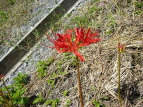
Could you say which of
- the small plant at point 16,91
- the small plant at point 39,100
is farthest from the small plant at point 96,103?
the small plant at point 16,91

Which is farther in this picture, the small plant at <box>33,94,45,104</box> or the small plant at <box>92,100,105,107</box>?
the small plant at <box>33,94,45,104</box>

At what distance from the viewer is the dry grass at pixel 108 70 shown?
1.72m

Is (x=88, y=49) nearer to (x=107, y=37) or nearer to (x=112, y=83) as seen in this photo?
(x=107, y=37)

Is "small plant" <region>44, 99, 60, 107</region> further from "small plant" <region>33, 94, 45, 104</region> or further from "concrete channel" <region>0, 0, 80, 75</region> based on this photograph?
"concrete channel" <region>0, 0, 80, 75</region>

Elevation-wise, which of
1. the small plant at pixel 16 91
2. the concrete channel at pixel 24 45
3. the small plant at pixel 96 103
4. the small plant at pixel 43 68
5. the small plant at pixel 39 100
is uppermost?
the concrete channel at pixel 24 45

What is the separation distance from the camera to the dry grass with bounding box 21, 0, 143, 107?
5.65ft

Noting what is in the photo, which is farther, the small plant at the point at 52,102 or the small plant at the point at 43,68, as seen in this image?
the small plant at the point at 43,68

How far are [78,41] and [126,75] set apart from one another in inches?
36.0

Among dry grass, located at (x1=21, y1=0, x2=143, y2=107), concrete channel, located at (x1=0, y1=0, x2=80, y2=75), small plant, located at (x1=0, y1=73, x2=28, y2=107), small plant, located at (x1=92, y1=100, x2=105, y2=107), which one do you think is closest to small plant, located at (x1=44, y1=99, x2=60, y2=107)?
dry grass, located at (x1=21, y1=0, x2=143, y2=107)

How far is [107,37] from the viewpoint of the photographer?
2.44 m

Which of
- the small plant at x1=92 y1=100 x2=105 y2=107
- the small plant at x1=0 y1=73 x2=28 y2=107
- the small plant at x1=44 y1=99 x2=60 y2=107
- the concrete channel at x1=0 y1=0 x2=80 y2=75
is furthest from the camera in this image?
the concrete channel at x1=0 y1=0 x2=80 y2=75

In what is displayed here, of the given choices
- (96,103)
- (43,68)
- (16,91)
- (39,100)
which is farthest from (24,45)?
(96,103)

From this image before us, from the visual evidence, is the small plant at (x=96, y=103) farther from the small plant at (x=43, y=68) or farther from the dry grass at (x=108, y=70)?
the small plant at (x=43, y=68)

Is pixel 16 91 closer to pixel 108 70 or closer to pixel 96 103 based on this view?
pixel 96 103
